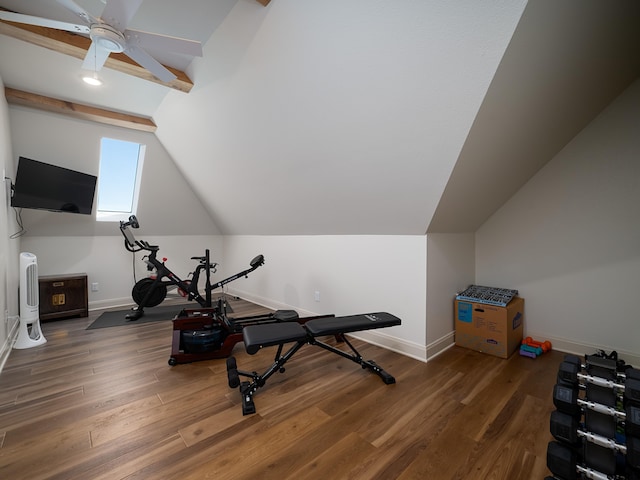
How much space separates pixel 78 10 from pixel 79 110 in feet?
8.23

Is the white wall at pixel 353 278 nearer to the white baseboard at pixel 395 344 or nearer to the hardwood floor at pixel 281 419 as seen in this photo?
the white baseboard at pixel 395 344

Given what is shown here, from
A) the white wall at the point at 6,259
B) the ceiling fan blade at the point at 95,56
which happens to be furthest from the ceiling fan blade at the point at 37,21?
the white wall at the point at 6,259

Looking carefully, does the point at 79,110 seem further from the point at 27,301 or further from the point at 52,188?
the point at 27,301

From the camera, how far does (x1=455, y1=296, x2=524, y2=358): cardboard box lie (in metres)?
2.59

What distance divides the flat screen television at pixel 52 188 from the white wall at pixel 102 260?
78 cm

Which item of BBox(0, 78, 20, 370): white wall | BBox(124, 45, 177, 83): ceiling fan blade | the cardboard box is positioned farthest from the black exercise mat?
the cardboard box

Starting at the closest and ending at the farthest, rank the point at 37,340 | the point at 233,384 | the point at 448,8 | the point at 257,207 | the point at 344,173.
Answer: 1. the point at 448,8
2. the point at 233,384
3. the point at 344,173
4. the point at 37,340
5. the point at 257,207

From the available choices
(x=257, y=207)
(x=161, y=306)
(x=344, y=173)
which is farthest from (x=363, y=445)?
(x=161, y=306)

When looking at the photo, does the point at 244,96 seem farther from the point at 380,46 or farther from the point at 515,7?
the point at 515,7

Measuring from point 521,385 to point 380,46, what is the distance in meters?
2.62

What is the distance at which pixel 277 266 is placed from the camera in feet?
14.3

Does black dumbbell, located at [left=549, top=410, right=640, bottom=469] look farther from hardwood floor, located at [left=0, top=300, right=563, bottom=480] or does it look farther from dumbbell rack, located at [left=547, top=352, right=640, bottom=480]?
hardwood floor, located at [left=0, top=300, right=563, bottom=480]

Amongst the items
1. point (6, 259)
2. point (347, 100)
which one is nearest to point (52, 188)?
point (6, 259)

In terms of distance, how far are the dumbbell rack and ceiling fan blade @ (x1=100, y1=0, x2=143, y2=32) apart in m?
2.99
